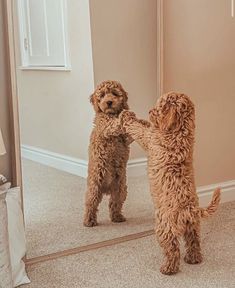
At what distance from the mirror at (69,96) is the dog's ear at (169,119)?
43 centimetres

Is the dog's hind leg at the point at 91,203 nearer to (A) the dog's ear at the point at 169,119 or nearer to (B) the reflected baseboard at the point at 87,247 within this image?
(B) the reflected baseboard at the point at 87,247

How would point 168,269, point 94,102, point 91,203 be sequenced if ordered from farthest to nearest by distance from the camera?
point 91,203
point 94,102
point 168,269

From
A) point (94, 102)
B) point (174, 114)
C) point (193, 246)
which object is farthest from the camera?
point (94, 102)

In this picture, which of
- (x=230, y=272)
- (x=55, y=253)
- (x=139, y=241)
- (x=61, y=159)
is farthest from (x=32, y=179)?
(x=230, y=272)

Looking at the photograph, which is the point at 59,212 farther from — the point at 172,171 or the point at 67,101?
the point at 172,171

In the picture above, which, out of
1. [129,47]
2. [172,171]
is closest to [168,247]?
[172,171]

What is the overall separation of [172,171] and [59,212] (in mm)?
679

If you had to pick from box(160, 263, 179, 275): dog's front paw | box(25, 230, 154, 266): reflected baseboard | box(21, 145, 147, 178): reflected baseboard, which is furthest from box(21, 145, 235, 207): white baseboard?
box(160, 263, 179, 275): dog's front paw

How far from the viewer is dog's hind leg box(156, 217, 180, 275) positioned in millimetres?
2242

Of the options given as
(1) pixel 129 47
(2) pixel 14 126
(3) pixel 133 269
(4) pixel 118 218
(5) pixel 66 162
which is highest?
(1) pixel 129 47

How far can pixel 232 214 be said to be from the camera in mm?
3010

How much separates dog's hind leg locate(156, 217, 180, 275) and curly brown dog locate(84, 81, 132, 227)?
0.44 meters

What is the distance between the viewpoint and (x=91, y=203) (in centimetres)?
258

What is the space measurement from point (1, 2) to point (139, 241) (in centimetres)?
138
